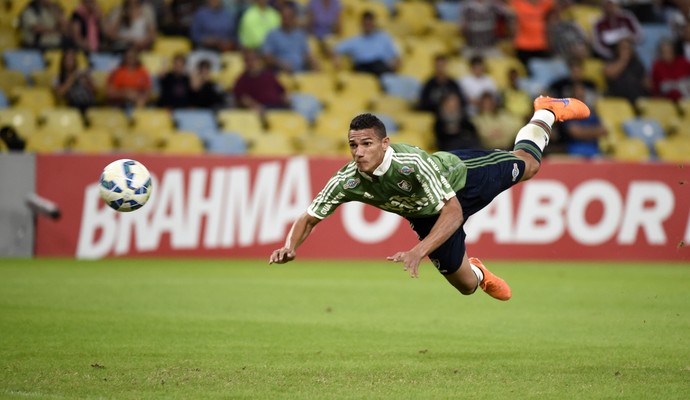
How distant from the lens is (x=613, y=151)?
72.5 feet

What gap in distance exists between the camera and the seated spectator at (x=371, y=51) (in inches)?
876

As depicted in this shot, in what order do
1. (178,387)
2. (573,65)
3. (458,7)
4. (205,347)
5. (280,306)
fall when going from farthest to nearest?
(458,7) < (573,65) < (280,306) < (205,347) < (178,387)

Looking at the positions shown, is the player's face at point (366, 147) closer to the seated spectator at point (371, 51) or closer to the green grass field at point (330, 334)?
the green grass field at point (330, 334)

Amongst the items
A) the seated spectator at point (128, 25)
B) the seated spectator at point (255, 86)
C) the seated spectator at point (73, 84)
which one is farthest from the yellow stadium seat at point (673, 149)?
the seated spectator at point (73, 84)

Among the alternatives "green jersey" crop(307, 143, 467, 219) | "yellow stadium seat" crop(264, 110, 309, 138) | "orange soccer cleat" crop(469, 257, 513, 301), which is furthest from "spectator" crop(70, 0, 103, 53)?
"green jersey" crop(307, 143, 467, 219)

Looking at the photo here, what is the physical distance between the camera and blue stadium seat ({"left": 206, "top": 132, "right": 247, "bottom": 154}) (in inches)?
795

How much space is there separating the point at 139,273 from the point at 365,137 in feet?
27.8

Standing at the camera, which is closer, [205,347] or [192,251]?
[205,347]

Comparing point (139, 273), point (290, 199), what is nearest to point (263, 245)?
point (290, 199)

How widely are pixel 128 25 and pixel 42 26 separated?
1.61 m

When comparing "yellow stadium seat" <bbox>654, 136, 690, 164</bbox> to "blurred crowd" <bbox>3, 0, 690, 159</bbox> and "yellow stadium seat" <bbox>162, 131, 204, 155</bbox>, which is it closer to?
"blurred crowd" <bbox>3, 0, 690, 159</bbox>

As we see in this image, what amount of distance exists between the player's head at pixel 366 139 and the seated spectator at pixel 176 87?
483 inches

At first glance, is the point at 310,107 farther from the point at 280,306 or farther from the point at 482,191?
the point at 482,191

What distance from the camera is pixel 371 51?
73.0 feet
